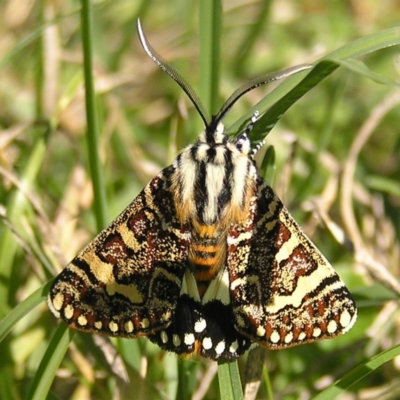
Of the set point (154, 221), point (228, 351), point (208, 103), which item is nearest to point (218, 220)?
point (154, 221)

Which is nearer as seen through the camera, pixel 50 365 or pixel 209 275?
pixel 50 365

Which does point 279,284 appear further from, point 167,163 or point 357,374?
point 167,163

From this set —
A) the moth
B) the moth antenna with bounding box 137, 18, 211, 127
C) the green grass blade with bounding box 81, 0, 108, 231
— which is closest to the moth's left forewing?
the moth

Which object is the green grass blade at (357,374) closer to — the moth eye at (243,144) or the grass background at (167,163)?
the grass background at (167,163)

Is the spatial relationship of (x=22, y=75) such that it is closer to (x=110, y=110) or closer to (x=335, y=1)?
(x=110, y=110)

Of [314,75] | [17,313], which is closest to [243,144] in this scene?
[314,75]

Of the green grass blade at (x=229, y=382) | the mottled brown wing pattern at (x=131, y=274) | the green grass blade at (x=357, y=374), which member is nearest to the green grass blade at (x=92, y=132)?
the mottled brown wing pattern at (x=131, y=274)
